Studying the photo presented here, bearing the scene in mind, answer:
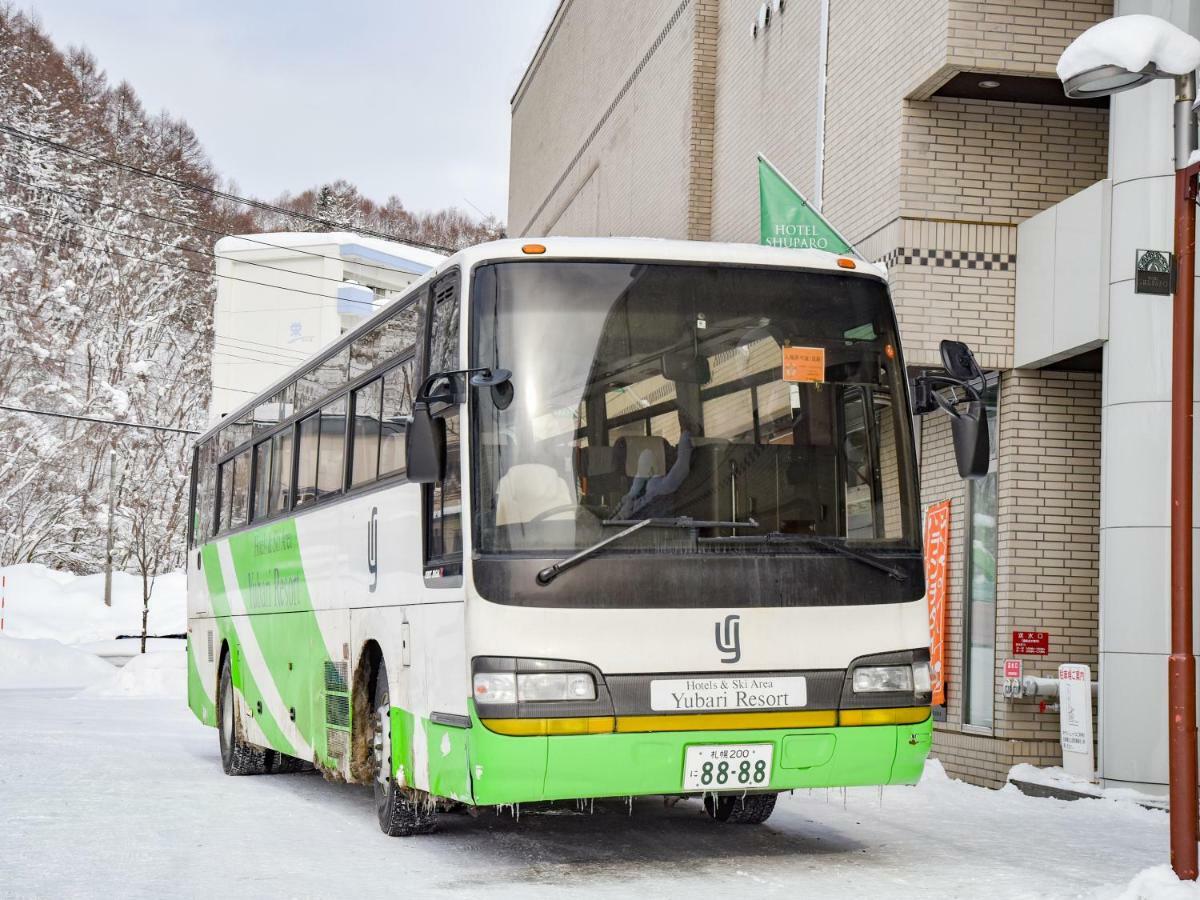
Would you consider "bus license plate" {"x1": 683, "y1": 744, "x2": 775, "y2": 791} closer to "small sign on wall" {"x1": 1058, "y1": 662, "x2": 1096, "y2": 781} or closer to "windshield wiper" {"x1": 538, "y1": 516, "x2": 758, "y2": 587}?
"windshield wiper" {"x1": 538, "y1": 516, "x2": 758, "y2": 587}

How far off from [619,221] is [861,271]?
60.6 feet

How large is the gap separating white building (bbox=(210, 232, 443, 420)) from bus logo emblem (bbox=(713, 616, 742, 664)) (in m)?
49.1

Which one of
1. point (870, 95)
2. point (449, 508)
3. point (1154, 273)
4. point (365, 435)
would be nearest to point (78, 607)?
point (870, 95)

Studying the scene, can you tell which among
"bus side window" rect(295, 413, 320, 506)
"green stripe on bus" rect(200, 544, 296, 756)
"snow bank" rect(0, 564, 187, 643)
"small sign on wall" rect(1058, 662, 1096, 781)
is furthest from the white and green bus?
"snow bank" rect(0, 564, 187, 643)

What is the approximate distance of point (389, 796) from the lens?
9.58 meters

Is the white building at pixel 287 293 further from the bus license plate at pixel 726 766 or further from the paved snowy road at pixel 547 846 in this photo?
the bus license plate at pixel 726 766

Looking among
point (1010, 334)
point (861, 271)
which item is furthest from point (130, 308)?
point (861, 271)

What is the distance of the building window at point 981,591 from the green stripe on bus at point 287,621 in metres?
6.13

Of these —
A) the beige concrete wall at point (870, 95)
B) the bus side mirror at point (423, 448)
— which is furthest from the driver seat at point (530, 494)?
the beige concrete wall at point (870, 95)

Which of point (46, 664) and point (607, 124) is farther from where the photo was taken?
point (46, 664)

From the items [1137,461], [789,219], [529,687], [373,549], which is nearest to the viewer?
[529,687]

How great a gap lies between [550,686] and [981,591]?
793cm

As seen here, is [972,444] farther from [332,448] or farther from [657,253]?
[332,448]

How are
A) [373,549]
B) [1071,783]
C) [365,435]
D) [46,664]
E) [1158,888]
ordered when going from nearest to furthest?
1. [1158,888]
2. [373,549]
3. [365,435]
4. [1071,783]
5. [46,664]
